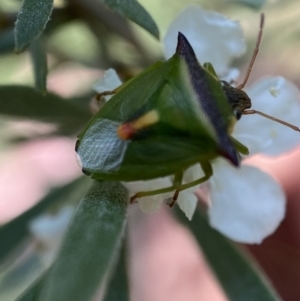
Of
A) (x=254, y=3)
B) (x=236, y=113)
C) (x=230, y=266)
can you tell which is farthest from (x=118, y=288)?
(x=254, y=3)

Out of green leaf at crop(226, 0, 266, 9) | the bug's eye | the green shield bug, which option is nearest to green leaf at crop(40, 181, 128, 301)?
the green shield bug

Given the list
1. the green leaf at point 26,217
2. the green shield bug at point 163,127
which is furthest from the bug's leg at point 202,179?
the green leaf at point 26,217

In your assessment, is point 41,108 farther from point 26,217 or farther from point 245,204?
point 245,204

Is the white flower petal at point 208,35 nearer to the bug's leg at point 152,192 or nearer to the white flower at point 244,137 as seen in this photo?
the white flower at point 244,137

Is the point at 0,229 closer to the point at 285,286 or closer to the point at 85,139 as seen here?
the point at 85,139

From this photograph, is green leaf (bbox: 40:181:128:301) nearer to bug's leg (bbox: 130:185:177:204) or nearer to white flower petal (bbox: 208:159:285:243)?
bug's leg (bbox: 130:185:177:204)
